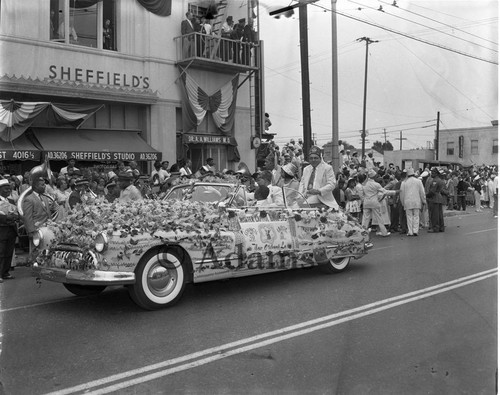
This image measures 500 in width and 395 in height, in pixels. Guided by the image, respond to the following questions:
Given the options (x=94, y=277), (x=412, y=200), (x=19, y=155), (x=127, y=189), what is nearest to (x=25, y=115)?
(x=19, y=155)

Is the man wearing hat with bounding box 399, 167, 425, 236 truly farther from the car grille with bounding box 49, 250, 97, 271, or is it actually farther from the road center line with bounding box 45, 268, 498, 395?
the car grille with bounding box 49, 250, 97, 271

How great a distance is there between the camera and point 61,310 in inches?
243

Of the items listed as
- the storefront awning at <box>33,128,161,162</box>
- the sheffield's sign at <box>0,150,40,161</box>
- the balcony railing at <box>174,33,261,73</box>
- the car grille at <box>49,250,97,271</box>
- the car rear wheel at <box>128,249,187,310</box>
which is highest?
the balcony railing at <box>174,33,261,73</box>

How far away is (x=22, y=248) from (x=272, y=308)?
6245 mm

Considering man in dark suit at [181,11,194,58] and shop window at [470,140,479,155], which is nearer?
shop window at [470,140,479,155]

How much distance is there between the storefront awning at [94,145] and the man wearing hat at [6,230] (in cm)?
533

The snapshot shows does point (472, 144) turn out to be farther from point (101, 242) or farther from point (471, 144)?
point (101, 242)

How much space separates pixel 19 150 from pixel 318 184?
7790 mm

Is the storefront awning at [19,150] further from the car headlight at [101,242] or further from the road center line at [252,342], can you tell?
the road center line at [252,342]

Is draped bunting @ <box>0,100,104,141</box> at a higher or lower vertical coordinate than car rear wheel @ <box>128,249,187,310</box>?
higher

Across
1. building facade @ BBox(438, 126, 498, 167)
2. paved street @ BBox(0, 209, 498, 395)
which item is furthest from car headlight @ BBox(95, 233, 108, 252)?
building facade @ BBox(438, 126, 498, 167)

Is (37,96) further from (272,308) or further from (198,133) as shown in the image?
(272,308)

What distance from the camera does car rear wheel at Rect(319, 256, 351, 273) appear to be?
26.9ft

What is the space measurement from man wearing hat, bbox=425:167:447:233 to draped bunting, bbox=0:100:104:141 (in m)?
9.40
